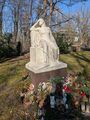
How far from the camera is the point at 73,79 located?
861cm

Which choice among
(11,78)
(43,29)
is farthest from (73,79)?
(11,78)

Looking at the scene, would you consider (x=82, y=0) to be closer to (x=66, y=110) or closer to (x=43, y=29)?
(x=43, y=29)

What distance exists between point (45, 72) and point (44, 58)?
454 mm

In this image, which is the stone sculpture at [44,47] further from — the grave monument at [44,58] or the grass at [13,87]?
the grass at [13,87]

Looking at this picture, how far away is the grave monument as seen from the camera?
27.8ft

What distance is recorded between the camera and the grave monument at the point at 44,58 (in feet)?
27.8

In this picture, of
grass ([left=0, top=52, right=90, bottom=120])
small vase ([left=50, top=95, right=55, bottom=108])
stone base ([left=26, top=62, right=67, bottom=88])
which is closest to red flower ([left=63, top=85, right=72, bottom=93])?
small vase ([left=50, top=95, right=55, bottom=108])

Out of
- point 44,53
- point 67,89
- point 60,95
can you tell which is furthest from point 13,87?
point 67,89

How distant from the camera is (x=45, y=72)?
335 inches

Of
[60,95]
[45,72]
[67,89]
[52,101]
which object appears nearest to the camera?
[52,101]

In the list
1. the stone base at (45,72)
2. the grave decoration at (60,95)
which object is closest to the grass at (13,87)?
the grave decoration at (60,95)

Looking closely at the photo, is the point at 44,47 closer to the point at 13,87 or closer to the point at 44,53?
the point at 44,53

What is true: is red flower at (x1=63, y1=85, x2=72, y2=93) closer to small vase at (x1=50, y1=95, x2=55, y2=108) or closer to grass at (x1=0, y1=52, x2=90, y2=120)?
small vase at (x1=50, y1=95, x2=55, y2=108)

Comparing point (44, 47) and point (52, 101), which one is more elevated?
point (44, 47)
